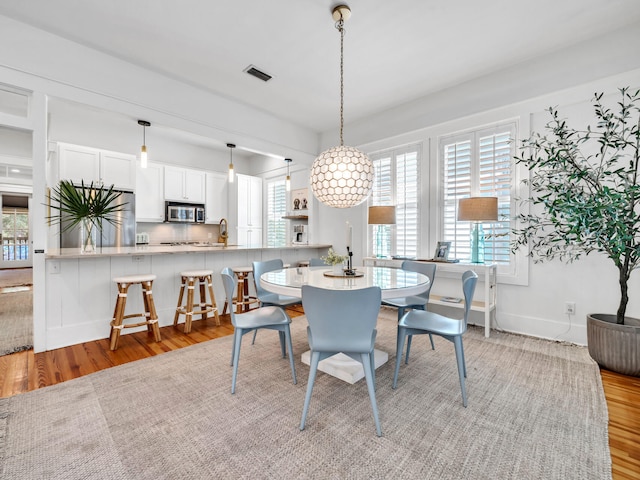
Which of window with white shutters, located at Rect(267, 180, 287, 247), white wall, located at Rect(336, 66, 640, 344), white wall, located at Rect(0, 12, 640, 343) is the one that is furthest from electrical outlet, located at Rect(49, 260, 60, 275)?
white wall, located at Rect(336, 66, 640, 344)

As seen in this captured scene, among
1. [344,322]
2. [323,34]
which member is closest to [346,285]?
[344,322]

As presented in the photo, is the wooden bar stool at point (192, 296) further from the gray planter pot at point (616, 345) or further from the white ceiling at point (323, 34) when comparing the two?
the gray planter pot at point (616, 345)

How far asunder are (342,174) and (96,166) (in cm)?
440

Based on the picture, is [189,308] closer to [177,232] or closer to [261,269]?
[261,269]

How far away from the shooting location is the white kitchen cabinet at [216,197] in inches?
248

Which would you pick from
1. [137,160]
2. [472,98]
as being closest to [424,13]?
[472,98]

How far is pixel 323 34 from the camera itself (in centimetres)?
274

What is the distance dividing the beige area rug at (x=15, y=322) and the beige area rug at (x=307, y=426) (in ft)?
4.10

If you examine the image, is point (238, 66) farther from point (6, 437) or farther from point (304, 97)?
point (6, 437)

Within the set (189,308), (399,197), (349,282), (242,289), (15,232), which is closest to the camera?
(349,282)

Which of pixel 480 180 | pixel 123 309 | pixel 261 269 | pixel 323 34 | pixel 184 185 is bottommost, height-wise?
pixel 123 309

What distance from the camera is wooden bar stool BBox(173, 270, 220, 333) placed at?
3.39m

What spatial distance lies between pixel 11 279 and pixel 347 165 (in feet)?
27.4

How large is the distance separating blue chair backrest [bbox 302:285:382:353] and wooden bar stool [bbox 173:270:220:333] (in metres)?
2.25
